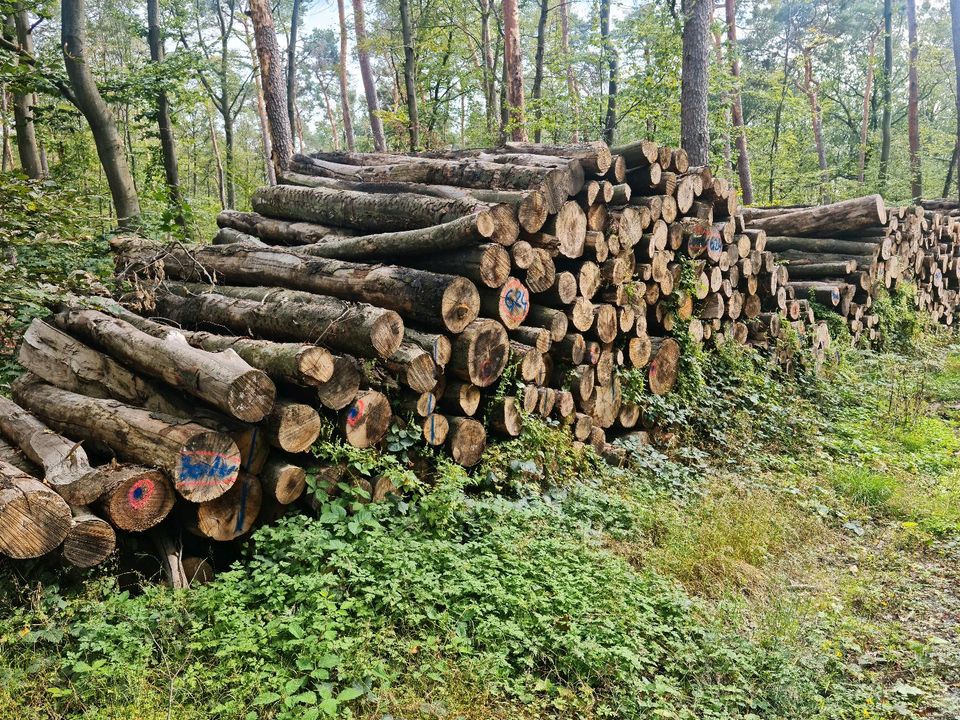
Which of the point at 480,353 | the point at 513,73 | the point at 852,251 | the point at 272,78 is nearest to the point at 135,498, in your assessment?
the point at 480,353

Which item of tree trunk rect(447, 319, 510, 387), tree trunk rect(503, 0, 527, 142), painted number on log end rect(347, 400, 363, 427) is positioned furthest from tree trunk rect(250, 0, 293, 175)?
painted number on log end rect(347, 400, 363, 427)

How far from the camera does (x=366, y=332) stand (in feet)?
14.4

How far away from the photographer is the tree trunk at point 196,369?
12.4 feet

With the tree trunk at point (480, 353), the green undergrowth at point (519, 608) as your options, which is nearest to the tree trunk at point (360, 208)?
the tree trunk at point (480, 353)

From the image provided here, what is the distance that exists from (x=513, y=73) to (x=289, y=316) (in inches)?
421

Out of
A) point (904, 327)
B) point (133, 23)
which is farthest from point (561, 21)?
point (904, 327)

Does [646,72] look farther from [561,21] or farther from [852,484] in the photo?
[561,21]

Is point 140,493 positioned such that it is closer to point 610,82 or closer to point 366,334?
point 366,334

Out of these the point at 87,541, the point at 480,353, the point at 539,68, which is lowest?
the point at 87,541

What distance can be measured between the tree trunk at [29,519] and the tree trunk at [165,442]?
53 cm

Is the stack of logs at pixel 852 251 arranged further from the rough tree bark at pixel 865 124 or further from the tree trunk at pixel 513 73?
the rough tree bark at pixel 865 124

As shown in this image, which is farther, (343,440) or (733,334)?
(733,334)

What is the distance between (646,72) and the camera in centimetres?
1330

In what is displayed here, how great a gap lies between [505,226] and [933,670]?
3.97m
